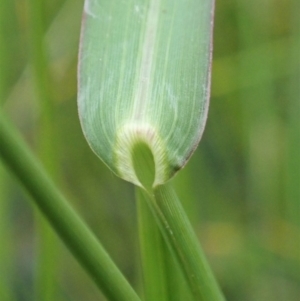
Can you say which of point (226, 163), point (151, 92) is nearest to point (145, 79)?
point (151, 92)

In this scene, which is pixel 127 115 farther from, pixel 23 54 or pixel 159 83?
pixel 23 54

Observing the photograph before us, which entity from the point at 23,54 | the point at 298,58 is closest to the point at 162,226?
the point at 298,58

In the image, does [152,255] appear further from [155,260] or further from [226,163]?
[226,163]

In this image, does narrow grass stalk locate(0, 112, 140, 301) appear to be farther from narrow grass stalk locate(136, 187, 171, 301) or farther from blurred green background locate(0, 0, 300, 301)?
blurred green background locate(0, 0, 300, 301)

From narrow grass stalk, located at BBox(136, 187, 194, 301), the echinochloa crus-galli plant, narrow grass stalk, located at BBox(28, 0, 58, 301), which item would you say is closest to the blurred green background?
narrow grass stalk, located at BBox(28, 0, 58, 301)

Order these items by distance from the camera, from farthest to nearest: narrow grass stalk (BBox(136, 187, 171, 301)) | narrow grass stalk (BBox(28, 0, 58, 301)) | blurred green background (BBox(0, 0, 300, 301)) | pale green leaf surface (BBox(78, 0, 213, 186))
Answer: blurred green background (BBox(0, 0, 300, 301)) < narrow grass stalk (BBox(28, 0, 58, 301)) < narrow grass stalk (BBox(136, 187, 171, 301)) < pale green leaf surface (BBox(78, 0, 213, 186))

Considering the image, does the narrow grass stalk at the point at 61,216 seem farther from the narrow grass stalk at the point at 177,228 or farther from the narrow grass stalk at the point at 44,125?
the narrow grass stalk at the point at 44,125

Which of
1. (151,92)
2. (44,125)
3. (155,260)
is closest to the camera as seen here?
(151,92)
